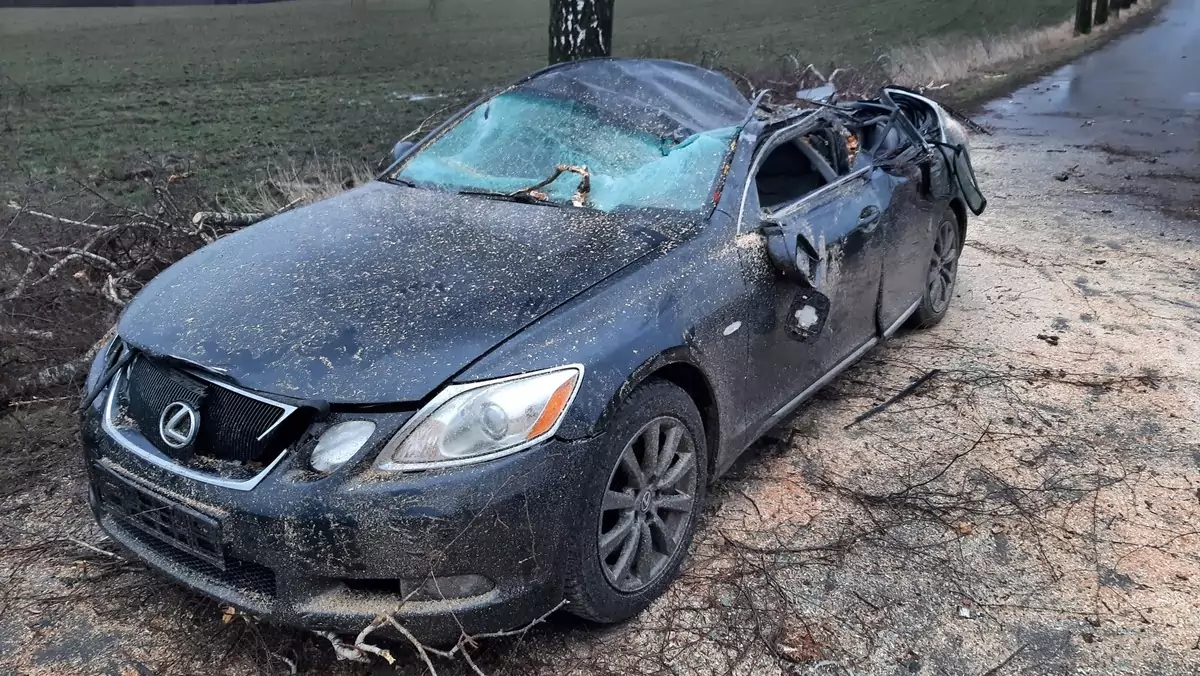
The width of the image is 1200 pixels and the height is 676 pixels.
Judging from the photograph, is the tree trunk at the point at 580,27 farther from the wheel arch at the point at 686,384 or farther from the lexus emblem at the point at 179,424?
the lexus emblem at the point at 179,424

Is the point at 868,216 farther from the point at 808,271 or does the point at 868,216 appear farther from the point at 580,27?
the point at 580,27

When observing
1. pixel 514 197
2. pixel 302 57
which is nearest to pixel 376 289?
pixel 514 197

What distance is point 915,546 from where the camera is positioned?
10.9 feet

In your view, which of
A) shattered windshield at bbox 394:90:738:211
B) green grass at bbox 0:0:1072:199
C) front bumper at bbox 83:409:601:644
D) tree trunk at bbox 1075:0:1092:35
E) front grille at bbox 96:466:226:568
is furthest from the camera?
tree trunk at bbox 1075:0:1092:35

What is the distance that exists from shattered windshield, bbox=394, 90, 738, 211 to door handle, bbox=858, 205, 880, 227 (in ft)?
2.42

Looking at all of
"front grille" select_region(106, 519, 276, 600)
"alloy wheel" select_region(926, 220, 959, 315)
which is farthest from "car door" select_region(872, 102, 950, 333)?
"front grille" select_region(106, 519, 276, 600)

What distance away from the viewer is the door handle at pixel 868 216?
3.95 m

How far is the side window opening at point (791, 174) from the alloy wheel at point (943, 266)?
1.22 m

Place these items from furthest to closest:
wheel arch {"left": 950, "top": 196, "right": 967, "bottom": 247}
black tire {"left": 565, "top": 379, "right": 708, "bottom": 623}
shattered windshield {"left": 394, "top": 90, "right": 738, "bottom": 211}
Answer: wheel arch {"left": 950, "top": 196, "right": 967, "bottom": 247}, shattered windshield {"left": 394, "top": 90, "right": 738, "bottom": 211}, black tire {"left": 565, "top": 379, "right": 708, "bottom": 623}

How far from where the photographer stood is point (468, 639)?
2.43 metres

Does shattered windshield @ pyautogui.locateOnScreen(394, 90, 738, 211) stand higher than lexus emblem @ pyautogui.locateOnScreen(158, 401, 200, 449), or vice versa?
shattered windshield @ pyautogui.locateOnScreen(394, 90, 738, 211)

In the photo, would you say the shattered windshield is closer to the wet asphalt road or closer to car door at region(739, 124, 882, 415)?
car door at region(739, 124, 882, 415)

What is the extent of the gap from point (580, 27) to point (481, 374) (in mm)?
6015

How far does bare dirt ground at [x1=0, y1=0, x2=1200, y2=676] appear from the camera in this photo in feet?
9.01
